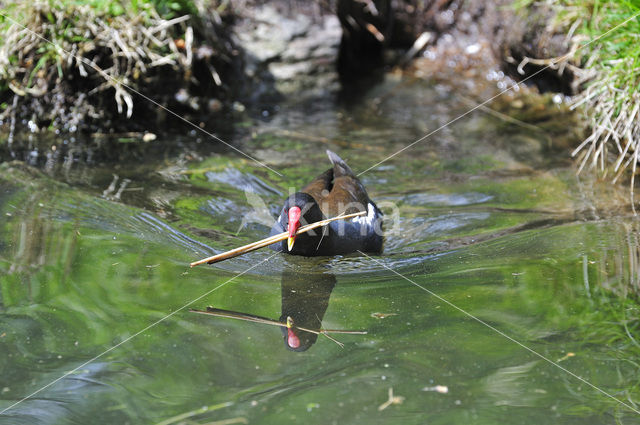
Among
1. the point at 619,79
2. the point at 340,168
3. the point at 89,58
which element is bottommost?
the point at 340,168

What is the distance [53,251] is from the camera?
121 inches

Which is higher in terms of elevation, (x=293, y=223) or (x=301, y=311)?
(x=293, y=223)

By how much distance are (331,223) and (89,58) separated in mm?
2632

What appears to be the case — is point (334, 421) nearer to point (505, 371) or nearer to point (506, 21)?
point (505, 371)

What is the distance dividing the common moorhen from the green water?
0.11 m

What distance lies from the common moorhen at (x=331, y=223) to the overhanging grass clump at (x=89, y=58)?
183 cm

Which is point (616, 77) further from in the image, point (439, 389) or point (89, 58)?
point (89, 58)

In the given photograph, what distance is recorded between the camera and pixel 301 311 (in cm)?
271

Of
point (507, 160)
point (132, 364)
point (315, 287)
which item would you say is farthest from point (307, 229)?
point (507, 160)

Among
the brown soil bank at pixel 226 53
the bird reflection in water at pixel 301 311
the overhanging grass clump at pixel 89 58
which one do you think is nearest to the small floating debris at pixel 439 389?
the bird reflection in water at pixel 301 311

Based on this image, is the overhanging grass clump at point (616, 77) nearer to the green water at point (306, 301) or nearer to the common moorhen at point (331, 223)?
the green water at point (306, 301)

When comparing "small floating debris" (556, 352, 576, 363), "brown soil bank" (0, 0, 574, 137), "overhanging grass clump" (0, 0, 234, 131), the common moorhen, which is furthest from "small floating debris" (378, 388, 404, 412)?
"overhanging grass clump" (0, 0, 234, 131)

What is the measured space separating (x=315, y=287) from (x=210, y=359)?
802 millimetres

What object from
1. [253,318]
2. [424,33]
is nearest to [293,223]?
[253,318]
